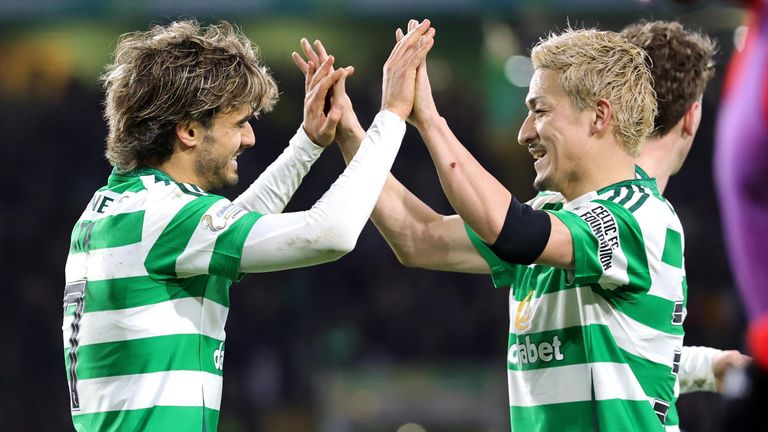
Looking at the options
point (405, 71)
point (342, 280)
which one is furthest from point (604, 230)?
point (342, 280)

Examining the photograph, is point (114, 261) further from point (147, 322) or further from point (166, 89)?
point (166, 89)

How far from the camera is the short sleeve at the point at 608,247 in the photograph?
2779 millimetres

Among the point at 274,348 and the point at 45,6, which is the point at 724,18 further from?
the point at 45,6

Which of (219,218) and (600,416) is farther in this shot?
(600,416)

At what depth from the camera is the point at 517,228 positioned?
2.71 metres

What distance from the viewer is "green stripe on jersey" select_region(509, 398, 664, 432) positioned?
2.89 metres

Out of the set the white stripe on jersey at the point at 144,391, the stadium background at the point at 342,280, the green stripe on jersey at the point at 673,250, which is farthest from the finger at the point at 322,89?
the stadium background at the point at 342,280

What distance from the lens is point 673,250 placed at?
9.80 feet

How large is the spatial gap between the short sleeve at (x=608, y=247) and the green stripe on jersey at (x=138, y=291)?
0.98m

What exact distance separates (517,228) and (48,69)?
11708mm

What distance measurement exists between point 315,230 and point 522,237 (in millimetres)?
538

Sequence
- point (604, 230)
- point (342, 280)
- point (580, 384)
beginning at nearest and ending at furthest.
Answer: point (604, 230) → point (580, 384) → point (342, 280)

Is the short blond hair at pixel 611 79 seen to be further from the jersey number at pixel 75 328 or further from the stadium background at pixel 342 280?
the stadium background at pixel 342 280

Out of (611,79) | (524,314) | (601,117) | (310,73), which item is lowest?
(524,314)
